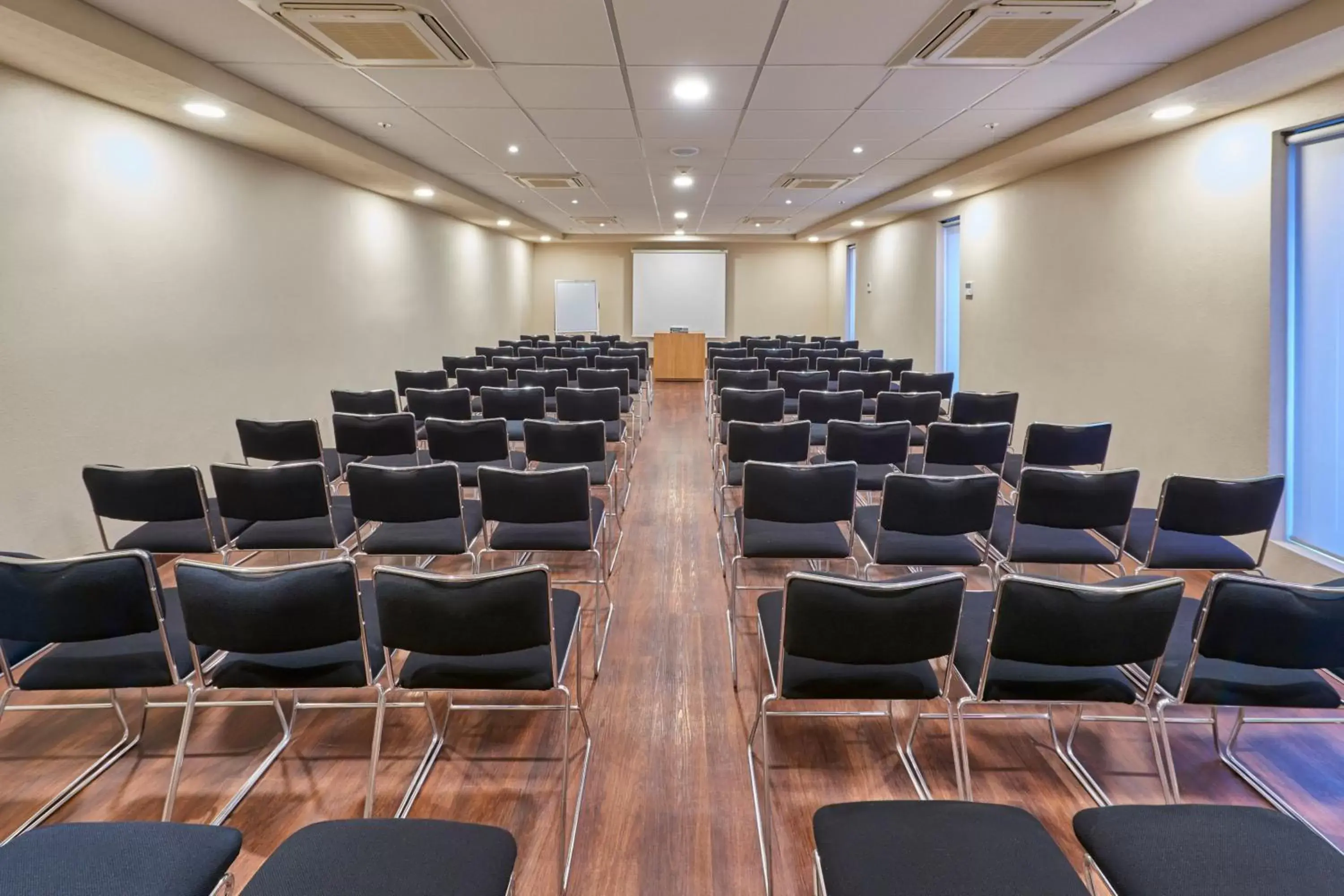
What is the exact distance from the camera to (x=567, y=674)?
345 cm

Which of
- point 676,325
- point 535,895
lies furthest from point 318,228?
point 676,325

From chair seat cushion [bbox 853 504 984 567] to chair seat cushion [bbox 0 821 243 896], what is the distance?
9.16 feet

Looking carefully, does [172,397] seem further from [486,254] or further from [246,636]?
[486,254]

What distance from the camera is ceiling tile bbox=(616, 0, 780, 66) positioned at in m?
3.89

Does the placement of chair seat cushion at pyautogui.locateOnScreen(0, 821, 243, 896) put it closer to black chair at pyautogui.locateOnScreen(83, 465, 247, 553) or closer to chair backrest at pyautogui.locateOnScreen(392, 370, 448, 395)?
black chair at pyautogui.locateOnScreen(83, 465, 247, 553)

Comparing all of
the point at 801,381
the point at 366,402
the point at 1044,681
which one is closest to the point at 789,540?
the point at 1044,681

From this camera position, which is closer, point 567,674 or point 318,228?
point 567,674

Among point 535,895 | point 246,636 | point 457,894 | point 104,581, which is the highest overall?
point 104,581

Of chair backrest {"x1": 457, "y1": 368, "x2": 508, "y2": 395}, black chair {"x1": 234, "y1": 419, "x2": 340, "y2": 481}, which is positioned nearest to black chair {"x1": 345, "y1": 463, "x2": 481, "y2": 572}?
black chair {"x1": 234, "y1": 419, "x2": 340, "y2": 481}

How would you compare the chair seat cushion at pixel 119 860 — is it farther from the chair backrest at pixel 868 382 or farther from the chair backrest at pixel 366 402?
the chair backrest at pixel 868 382

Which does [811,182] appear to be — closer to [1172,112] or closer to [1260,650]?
[1172,112]

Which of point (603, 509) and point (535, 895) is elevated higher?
point (603, 509)

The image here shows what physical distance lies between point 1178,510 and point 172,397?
654 cm

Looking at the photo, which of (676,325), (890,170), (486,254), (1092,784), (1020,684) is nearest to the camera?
(1020,684)
